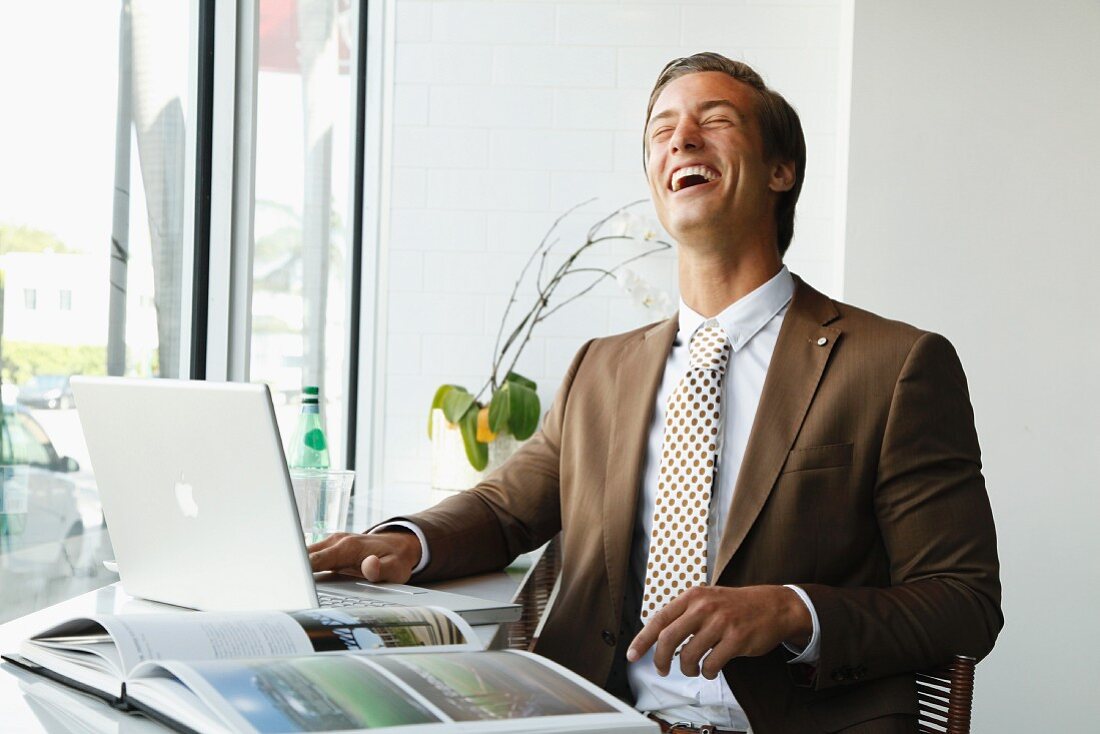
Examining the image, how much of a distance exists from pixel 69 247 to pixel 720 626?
117 centimetres

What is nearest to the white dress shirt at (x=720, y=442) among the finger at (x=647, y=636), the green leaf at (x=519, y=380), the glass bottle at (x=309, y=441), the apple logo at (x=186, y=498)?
the finger at (x=647, y=636)

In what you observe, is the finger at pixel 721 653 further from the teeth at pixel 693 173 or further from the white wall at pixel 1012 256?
the white wall at pixel 1012 256

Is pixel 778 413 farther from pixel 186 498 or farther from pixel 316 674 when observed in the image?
pixel 316 674

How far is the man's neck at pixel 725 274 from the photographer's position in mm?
2039

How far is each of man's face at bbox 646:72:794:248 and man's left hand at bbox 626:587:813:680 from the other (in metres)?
0.73

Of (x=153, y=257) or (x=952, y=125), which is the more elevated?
(x=952, y=125)

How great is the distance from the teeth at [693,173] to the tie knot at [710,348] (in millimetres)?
264

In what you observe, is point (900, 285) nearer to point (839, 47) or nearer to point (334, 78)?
point (839, 47)

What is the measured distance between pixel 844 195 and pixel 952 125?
35 centimetres

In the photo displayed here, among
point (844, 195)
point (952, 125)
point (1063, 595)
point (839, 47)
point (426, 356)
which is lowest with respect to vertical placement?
point (1063, 595)

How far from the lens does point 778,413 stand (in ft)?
5.96

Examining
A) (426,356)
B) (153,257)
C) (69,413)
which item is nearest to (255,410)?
(69,413)

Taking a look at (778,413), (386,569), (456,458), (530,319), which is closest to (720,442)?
(778,413)

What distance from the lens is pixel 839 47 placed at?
3.49 metres
